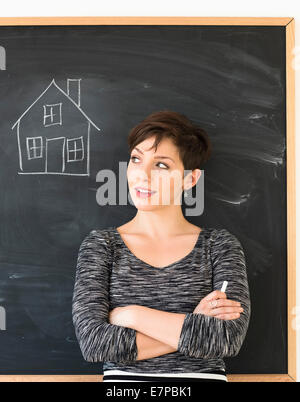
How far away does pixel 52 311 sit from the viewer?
1820 millimetres

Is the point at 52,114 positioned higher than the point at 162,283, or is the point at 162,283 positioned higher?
the point at 52,114

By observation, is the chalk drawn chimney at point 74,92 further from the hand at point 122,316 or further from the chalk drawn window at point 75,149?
the hand at point 122,316

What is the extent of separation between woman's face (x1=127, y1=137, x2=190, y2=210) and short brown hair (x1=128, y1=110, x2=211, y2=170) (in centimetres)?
2

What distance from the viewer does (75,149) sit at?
1.84 meters

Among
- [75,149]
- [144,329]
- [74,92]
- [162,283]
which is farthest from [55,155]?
[144,329]

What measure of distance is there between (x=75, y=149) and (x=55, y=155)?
8 cm

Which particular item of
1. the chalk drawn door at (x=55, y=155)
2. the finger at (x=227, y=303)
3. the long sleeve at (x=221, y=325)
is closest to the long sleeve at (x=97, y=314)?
the long sleeve at (x=221, y=325)

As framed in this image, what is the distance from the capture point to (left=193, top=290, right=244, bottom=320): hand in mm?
1443

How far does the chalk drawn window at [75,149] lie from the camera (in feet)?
6.05

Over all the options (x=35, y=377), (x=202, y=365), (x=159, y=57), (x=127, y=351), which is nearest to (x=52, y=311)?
(x=35, y=377)

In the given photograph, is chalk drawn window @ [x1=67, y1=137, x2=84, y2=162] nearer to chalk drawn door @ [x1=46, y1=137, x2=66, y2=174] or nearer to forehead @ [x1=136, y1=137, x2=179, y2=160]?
chalk drawn door @ [x1=46, y1=137, x2=66, y2=174]

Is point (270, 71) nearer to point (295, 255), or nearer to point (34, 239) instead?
point (295, 255)

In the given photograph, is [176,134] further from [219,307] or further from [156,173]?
[219,307]

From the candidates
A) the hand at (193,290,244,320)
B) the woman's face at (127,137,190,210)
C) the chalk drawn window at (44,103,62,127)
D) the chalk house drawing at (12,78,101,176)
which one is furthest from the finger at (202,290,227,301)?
the chalk drawn window at (44,103,62,127)
